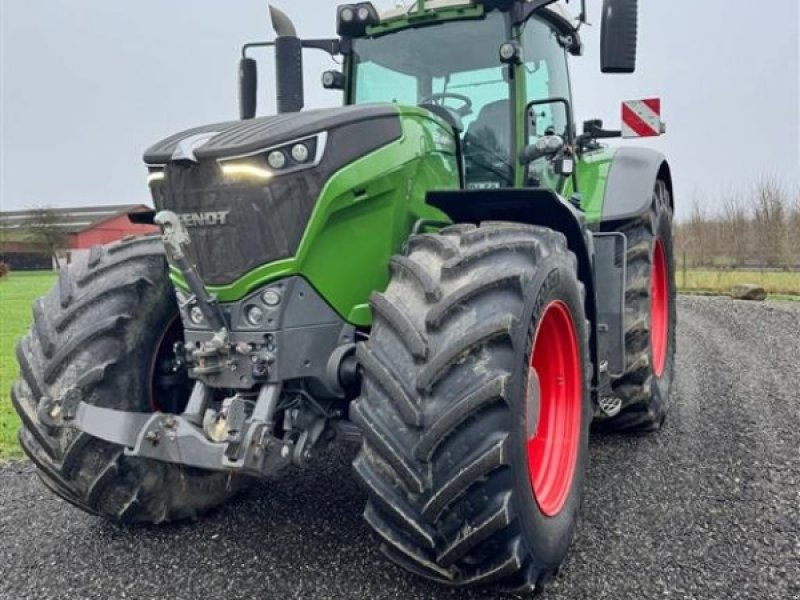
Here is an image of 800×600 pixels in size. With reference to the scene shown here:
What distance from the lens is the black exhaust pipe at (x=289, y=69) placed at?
3.78m

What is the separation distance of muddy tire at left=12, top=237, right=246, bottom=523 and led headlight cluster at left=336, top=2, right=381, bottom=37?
157cm

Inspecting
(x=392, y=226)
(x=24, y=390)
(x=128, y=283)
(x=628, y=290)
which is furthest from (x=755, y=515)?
(x=24, y=390)

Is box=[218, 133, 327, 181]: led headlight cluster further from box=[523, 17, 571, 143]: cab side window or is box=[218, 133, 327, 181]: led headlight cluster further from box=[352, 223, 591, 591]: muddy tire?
box=[523, 17, 571, 143]: cab side window

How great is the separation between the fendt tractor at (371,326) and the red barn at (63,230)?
52.3 metres

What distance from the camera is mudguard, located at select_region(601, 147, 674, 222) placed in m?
4.04

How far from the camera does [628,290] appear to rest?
13.4 ft

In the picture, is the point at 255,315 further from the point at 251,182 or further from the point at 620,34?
the point at 620,34

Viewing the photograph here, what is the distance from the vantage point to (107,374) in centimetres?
272

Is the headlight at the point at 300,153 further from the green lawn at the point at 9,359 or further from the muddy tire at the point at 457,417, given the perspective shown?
the green lawn at the point at 9,359

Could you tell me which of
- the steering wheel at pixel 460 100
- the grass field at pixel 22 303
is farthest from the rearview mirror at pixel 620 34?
the grass field at pixel 22 303

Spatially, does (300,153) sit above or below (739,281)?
above

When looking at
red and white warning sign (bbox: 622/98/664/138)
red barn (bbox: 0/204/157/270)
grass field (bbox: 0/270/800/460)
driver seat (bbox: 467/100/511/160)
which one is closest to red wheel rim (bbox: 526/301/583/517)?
driver seat (bbox: 467/100/511/160)

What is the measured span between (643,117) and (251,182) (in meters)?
3.93

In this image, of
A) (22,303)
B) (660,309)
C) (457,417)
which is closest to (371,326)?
(457,417)
